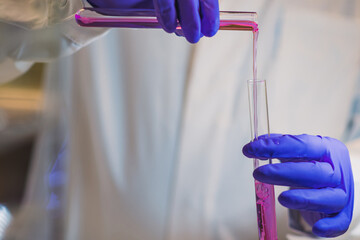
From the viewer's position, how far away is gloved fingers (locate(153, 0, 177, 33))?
0.71 meters

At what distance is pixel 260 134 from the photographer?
76 centimetres

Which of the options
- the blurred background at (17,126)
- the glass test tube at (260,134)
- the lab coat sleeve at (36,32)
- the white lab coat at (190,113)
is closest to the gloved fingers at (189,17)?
the glass test tube at (260,134)

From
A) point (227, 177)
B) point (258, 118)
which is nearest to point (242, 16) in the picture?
point (258, 118)

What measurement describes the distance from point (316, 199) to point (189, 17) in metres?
0.41

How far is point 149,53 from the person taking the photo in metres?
1.18

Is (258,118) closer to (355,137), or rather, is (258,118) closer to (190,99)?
(190,99)

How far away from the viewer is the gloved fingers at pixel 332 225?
78 centimetres

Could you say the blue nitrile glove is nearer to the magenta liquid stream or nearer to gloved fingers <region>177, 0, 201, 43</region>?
the magenta liquid stream

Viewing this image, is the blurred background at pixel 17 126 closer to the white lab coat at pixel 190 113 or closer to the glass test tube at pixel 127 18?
the white lab coat at pixel 190 113

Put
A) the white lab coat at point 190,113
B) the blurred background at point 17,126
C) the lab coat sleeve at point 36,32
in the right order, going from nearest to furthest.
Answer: the lab coat sleeve at point 36,32 → the white lab coat at point 190,113 → the blurred background at point 17,126

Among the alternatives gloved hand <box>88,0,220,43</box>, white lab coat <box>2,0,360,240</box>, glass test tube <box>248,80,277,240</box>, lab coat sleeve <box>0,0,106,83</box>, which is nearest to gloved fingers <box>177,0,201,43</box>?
gloved hand <box>88,0,220,43</box>

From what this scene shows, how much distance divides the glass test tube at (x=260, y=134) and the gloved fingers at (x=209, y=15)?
Result: 12 centimetres

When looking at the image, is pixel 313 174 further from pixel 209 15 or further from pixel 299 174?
pixel 209 15

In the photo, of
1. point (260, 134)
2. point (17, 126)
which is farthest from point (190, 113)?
point (17, 126)
